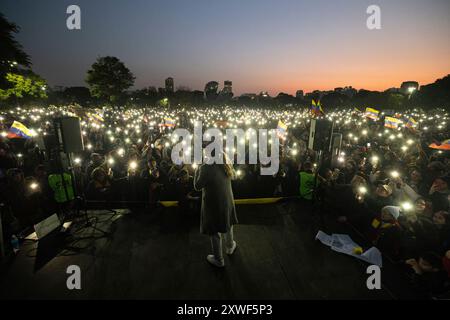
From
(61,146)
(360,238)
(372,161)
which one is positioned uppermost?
(61,146)

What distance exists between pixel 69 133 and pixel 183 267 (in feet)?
13.6

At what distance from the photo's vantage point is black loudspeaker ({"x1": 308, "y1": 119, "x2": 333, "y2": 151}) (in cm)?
589

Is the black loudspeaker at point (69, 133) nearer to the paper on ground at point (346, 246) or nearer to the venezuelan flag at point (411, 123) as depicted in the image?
the paper on ground at point (346, 246)

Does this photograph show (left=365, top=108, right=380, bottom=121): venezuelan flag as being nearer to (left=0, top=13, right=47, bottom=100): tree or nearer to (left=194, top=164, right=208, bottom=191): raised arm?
(left=194, top=164, right=208, bottom=191): raised arm

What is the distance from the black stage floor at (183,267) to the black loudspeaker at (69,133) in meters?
2.10

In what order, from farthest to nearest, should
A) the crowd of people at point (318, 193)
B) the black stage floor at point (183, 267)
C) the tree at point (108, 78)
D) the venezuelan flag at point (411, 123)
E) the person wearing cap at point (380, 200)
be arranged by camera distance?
the tree at point (108, 78) < the venezuelan flag at point (411, 123) < the person wearing cap at point (380, 200) < the crowd of people at point (318, 193) < the black stage floor at point (183, 267)

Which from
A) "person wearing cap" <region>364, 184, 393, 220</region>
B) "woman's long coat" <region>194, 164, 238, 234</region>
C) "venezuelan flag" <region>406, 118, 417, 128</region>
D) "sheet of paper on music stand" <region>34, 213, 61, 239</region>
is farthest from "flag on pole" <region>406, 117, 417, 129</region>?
"sheet of paper on music stand" <region>34, 213, 61, 239</region>

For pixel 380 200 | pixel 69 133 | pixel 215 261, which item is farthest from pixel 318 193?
pixel 69 133

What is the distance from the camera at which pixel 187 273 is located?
409 cm

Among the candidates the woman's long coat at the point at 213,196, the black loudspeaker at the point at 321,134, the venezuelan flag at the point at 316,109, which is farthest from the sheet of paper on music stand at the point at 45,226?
the venezuelan flag at the point at 316,109

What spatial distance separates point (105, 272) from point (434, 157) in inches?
500

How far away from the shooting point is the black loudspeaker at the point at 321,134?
19.3 ft

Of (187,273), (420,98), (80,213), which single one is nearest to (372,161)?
(187,273)

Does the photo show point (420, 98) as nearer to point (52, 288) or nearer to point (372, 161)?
point (372, 161)
